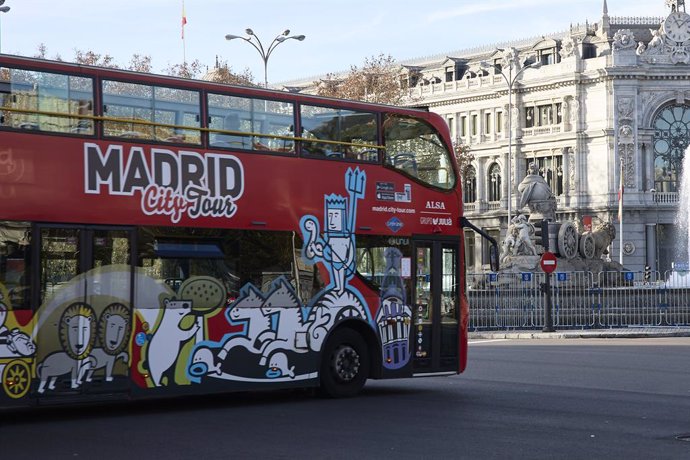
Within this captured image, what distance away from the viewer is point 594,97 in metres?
92.2

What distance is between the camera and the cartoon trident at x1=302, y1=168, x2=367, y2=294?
52.9 ft

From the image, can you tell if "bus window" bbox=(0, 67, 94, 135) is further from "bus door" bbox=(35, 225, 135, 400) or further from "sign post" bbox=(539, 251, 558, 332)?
"sign post" bbox=(539, 251, 558, 332)

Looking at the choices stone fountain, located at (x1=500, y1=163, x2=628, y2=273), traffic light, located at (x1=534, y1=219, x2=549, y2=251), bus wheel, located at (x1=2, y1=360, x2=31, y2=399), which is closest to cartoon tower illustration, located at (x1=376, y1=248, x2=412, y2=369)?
bus wheel, located at (x1=2, y1=360, x2=31, y2=399)

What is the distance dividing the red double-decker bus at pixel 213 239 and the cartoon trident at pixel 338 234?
24mm

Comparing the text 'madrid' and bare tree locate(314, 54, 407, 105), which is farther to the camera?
bare tree locate(314, 54, 407, 105)

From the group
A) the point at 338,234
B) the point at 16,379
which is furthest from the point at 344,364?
the point at 16,379

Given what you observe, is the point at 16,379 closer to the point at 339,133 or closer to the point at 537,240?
the point at 339,133

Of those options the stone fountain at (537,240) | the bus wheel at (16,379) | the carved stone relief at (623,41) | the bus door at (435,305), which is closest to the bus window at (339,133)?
the bus door at (435,305)

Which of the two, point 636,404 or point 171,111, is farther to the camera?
point 636,404

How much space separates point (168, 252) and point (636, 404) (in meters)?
5.87

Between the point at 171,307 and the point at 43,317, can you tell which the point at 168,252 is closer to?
the point at 171,307

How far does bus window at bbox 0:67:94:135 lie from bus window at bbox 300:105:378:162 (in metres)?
3.09

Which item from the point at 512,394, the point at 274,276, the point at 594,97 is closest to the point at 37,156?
the point at 274,276

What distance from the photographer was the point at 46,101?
1368cm
